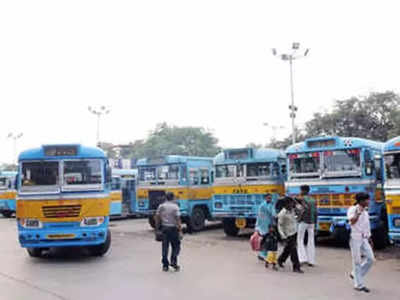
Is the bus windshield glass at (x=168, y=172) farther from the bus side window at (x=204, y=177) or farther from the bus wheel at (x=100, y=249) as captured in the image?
the bus wheel at (x=100, y=249)

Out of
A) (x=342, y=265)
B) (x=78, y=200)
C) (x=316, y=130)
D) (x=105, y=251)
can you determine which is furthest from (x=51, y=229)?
(x=316, y=130)

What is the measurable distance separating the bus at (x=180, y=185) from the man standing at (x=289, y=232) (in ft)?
25.5

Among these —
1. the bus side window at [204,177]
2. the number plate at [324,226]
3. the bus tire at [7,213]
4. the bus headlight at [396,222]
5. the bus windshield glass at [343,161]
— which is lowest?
the bus tire at [7,213]

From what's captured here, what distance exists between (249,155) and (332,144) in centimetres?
342

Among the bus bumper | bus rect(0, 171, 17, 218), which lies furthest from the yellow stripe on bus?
bus rect(0, 171, 17, 218)

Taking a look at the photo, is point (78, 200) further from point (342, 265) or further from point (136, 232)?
point (136, 232)

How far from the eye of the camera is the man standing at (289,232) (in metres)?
9.38

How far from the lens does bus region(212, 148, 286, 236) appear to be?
14.9 meters

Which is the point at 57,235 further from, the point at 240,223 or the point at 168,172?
the point at 168,172

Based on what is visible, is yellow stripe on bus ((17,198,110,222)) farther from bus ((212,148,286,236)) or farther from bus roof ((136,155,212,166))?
bus roof ((136,155,212,166))

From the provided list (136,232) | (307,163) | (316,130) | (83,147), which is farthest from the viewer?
(316,130)

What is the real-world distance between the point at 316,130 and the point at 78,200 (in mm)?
25229

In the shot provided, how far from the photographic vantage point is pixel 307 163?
1317 cm

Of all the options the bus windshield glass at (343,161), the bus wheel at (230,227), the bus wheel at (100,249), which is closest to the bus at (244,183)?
the bus wheel at (230,227)
